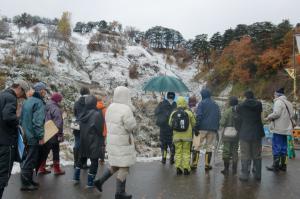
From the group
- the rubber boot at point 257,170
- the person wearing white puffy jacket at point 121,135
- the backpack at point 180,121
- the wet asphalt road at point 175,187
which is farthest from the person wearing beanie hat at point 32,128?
the rubber boot at point 257,170

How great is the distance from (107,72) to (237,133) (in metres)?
32.6

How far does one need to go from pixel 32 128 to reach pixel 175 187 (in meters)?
2.64

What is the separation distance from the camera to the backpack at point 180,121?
738 centimetres

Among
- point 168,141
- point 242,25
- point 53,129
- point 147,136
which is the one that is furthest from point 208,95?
point 242,25

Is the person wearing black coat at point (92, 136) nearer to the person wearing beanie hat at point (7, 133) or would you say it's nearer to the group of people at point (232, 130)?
the person wearing beanie hat at point (7, 133)

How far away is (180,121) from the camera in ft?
24.3

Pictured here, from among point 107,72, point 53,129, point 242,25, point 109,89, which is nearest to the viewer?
point 53,129

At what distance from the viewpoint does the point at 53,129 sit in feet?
Result: 23.0

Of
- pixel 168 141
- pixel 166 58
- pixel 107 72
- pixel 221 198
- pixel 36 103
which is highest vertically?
pixel 166 58

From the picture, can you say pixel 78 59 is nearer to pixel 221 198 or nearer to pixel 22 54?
pixel 22 54

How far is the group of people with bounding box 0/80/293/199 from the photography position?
17.1ft

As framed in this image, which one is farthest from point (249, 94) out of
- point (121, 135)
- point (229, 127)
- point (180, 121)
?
point (121, 135)

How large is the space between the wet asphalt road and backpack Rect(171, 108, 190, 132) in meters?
0.97

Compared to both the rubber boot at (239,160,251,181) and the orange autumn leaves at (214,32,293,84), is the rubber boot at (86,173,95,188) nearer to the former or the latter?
the rubber boot at (239,160,251,181)
